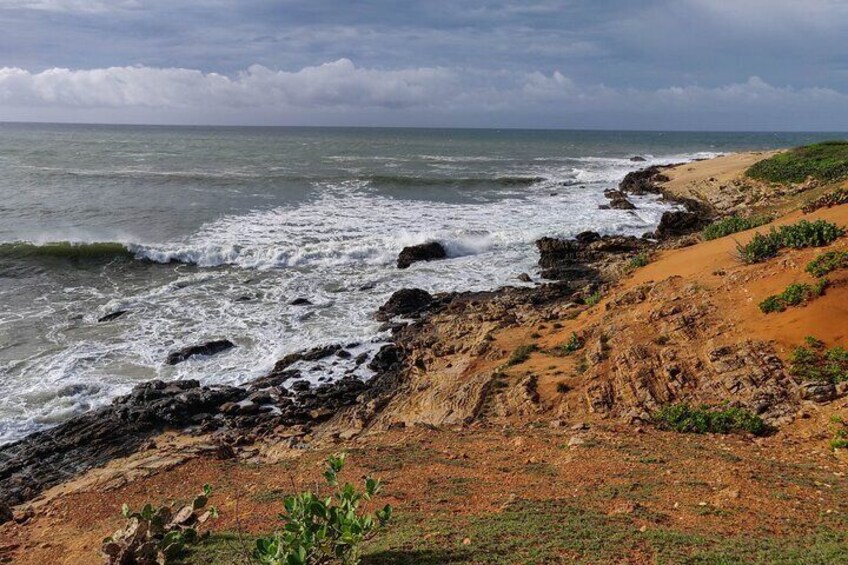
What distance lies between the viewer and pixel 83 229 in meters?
29.0

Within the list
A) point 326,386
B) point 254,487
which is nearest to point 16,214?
point 326,386

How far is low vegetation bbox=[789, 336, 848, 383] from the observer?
30.4 feet

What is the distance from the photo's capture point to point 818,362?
956 centimetres

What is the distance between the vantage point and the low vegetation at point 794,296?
35.4 feet

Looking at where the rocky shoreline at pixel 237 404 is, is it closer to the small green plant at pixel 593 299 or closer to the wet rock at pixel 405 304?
the wet rock at pixel 405 304

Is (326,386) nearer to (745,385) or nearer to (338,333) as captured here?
(338,333)

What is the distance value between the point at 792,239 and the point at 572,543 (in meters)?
11.0

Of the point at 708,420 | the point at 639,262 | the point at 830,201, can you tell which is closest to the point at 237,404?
the point at 708,420

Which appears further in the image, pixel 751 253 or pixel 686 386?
pixel 751 253

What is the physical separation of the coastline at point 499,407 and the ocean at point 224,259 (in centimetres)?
146

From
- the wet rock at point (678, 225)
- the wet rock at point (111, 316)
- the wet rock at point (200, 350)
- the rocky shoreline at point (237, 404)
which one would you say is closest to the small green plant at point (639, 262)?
the rocky shoreline at point (237, 404)

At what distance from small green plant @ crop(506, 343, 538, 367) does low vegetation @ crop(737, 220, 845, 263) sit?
228 inches

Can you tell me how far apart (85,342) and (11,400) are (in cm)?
311

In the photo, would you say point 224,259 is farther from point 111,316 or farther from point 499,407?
point 499,407
